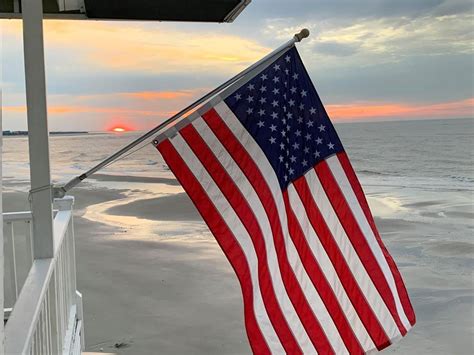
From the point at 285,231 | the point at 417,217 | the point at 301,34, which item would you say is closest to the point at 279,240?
the point at 285,231

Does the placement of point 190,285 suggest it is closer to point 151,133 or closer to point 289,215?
point 289,215

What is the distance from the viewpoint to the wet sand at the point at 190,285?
630 cm

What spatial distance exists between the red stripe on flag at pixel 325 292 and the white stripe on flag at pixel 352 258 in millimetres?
173

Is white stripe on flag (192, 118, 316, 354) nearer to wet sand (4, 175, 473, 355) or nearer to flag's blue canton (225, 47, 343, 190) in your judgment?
flag's blue canton (225, 47, 343, 190)

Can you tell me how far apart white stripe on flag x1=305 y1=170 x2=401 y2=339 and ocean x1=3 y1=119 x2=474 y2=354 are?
2.95m

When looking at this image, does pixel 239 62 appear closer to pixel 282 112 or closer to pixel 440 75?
pixel 440 75

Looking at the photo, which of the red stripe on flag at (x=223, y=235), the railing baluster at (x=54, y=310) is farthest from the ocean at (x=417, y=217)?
the railing baluster at (x=54, y=310)

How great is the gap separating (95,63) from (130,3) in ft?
156

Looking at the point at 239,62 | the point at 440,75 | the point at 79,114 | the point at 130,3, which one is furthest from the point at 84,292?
the point at 440,75

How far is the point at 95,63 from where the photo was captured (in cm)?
4975

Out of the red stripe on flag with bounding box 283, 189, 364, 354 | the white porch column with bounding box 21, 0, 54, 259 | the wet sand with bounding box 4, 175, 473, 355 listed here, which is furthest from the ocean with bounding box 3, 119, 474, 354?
the white porch column with bounding box 21, 0, 54, 259

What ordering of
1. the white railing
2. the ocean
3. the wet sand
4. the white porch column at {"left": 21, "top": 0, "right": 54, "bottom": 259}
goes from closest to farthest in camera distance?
the white railing, the white porch column at {"left": 21, "top": 0, "right": 54, "bottom": 259}, the wet sand, the ocean

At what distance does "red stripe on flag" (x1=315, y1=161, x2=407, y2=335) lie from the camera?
10.9 ft

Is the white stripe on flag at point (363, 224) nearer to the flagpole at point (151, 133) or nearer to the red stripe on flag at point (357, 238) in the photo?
the red stripe on flag at point (357, 238)
